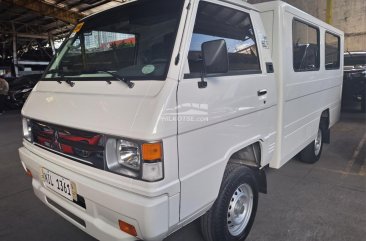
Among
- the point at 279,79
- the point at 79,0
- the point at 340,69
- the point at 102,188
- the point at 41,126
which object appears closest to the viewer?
the point at 102,188

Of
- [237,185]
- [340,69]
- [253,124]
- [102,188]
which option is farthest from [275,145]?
[340,69]

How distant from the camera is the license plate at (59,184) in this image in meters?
1.96

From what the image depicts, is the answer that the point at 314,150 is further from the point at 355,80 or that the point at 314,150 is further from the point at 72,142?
the point at 355,80

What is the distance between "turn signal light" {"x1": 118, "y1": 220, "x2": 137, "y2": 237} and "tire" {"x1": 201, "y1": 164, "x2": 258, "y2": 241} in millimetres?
701

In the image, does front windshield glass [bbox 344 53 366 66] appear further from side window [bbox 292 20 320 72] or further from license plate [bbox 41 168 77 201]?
license plate [bbox 41 168 77 201]

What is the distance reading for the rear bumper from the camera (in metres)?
1.58

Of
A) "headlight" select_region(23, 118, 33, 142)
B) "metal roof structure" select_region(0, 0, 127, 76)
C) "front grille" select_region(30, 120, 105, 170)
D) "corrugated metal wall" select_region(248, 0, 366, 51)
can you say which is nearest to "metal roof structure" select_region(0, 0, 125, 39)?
"metal roof structure" select_region(0, 0, 127, 76)

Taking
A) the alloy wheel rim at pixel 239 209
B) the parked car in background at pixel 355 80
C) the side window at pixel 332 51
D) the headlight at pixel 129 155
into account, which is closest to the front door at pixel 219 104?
the headlight at pixel 129 155

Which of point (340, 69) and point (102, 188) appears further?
point (340, 69)

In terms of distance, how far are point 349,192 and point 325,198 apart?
0.39 metres

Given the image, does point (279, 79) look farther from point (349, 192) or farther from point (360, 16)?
point (360, 16)

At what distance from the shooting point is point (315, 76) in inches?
147

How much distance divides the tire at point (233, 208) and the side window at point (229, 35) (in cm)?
85

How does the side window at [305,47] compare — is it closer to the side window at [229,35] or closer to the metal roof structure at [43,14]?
the side window at [229,35]
